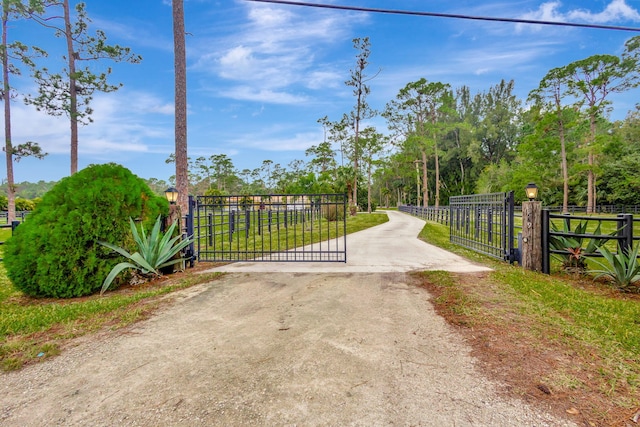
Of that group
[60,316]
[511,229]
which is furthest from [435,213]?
[60,316]

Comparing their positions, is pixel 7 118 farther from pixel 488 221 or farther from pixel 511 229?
pixel 511 229

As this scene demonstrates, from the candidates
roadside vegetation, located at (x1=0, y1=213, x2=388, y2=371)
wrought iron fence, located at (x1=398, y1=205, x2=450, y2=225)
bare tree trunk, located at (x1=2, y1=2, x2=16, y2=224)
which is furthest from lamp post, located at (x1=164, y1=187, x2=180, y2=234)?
bare tree trunk, located at (x1=2, y1=2, x2=16, y2=224)

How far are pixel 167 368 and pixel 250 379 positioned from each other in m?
0.72

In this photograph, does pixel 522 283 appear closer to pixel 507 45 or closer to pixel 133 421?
pixel 133 421

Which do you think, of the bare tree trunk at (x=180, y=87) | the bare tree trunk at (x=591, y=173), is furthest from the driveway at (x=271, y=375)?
the bare tree trunk at (x=591, y=173)

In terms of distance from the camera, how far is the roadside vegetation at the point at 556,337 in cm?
188

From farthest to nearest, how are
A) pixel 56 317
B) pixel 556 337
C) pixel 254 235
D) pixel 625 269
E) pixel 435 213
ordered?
1. pixel 435 213
2. pixel 254 235
3. pixel 625 269
4. pixel 56 317
5. pixel 556 337

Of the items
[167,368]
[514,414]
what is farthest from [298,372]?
[514,414]

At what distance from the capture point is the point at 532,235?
554cm

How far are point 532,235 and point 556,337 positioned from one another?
3.46 m

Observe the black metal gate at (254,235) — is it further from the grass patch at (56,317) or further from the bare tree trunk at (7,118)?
the bare tree trunk at (7,118)

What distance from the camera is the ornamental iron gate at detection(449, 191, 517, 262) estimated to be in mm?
6148

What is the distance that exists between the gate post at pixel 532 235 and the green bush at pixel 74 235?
7.17 m

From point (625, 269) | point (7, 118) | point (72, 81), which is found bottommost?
point (625, 269)
